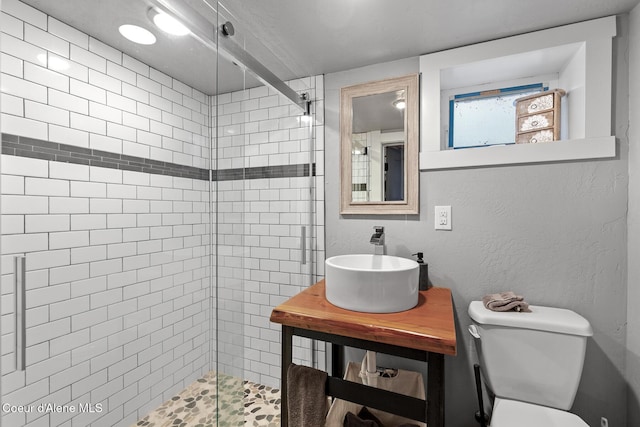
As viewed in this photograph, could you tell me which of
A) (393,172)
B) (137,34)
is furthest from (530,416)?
(137,34)

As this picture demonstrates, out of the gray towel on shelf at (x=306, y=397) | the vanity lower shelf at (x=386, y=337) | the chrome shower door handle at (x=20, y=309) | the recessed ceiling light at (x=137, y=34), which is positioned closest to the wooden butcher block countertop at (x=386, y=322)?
the vanity lower shelf at (x=386, y=337)

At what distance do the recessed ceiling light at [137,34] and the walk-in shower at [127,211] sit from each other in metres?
0.02

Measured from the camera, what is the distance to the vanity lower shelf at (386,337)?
1025 mm

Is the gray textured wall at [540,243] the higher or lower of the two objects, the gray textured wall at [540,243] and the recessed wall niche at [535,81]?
the lower

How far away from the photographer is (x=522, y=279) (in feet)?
4.94

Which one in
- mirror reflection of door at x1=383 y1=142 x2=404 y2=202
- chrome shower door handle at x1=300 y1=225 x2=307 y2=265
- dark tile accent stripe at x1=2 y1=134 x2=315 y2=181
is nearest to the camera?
dark tile accent stripe at x1=2 y1=134 x2=315 y2=181

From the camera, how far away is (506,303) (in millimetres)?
1363

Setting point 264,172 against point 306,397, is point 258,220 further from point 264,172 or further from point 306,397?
point 306,397

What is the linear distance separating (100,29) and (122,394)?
120 centimetres

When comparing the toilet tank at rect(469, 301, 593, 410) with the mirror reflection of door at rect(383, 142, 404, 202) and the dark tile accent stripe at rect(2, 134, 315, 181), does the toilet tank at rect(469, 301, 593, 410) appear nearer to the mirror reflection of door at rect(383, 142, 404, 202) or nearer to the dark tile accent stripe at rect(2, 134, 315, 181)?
the mirror reflection of door at rect(383, 142, 404, 202)

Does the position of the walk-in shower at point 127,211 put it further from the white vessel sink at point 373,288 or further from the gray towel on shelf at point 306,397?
the white vessel sink at point 373,288

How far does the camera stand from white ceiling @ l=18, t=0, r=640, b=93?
1.07 meters

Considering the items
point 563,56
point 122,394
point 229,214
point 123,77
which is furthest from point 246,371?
point 563,56

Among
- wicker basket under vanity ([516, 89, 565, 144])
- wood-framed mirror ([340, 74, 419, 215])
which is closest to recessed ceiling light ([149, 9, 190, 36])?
wood-framed mirror ([340, 74, 419, 215])
